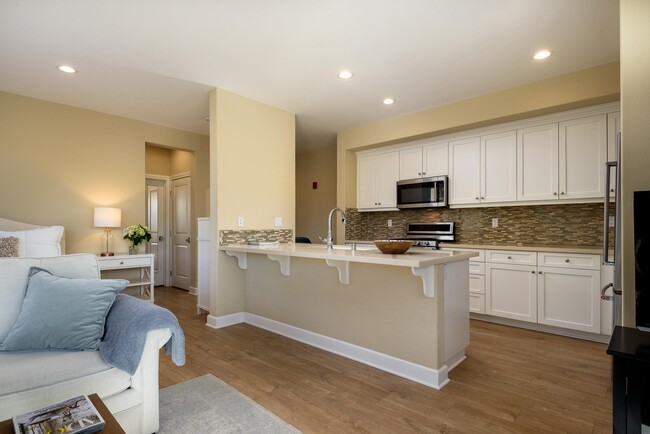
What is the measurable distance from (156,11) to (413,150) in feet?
10.9

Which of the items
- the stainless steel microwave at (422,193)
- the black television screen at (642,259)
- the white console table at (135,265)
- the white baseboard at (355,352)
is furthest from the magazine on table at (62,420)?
the stainless steel microwave at (422,193)

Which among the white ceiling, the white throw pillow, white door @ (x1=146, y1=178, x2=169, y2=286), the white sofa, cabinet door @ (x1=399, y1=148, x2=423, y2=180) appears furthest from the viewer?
white door @ (x1=146, y1=178, x2=169, y2=286)

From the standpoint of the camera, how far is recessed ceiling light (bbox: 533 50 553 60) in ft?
9.11

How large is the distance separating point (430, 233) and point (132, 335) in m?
3.83

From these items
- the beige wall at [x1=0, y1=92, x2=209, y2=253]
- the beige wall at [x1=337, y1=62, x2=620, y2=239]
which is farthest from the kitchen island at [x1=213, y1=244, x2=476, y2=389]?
the beige wall at [x1=0, y1=92, x2=209, y2=253]

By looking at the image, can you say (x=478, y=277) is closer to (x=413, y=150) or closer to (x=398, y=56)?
(x=413, y=150)

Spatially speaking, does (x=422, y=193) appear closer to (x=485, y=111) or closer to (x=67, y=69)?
(x=485, y=111)

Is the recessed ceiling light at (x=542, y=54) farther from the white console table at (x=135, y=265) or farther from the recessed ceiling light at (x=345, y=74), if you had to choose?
the white console table at (x=135, y=265)

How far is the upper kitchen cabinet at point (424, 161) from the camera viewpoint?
170 inches

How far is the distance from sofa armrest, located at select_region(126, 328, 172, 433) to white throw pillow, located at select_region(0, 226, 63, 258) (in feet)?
8.44

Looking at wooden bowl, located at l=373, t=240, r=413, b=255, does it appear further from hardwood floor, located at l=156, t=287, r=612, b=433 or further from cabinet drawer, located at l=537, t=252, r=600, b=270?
cabinet drawer, located at l=537, t=252, r=600, b=270

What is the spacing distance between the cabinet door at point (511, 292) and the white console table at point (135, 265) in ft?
13.6

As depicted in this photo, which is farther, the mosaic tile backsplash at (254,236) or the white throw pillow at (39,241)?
the mosaic tile backsplash at (254,236)

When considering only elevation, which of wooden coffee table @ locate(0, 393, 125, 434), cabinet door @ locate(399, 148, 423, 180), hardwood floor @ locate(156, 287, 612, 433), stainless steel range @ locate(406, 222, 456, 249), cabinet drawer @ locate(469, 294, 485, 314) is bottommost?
hardwood floor @ locate(156, 287, 612, 433)
